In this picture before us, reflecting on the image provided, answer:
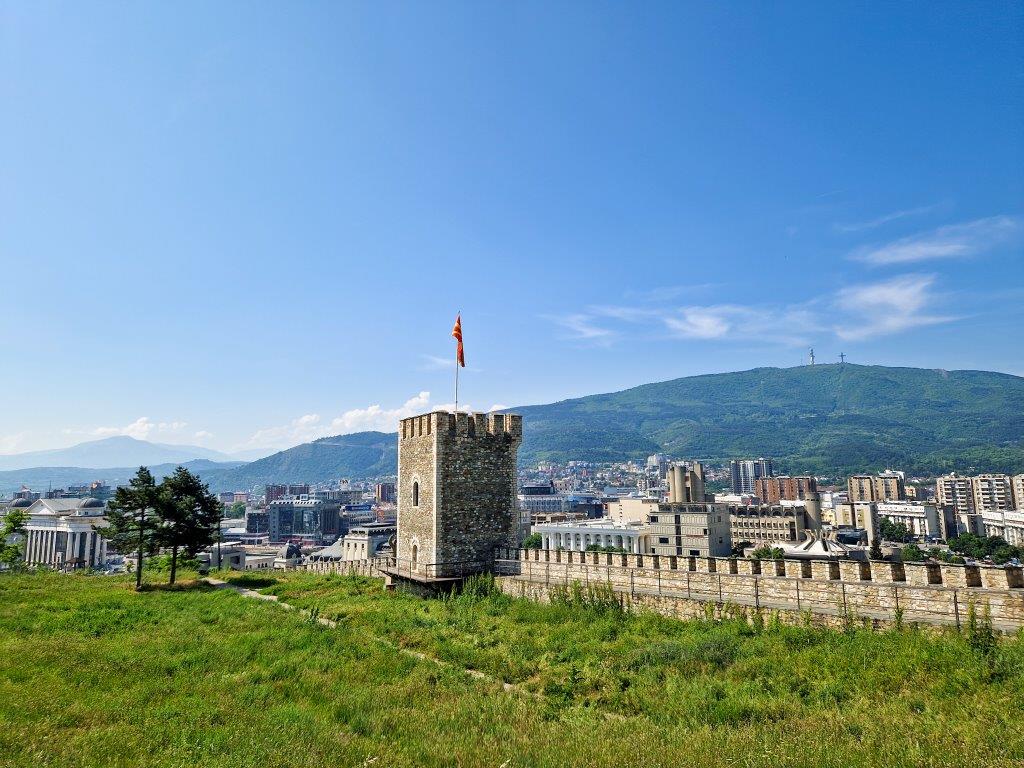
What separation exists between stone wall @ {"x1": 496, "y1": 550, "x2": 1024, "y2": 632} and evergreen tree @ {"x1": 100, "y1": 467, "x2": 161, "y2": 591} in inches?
766

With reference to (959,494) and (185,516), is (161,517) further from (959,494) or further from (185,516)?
(959,494)

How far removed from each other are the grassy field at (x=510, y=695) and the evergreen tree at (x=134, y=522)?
10.1m

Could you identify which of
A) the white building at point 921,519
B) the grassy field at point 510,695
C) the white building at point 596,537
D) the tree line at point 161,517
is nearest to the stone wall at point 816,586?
the grassy field at point 510,695

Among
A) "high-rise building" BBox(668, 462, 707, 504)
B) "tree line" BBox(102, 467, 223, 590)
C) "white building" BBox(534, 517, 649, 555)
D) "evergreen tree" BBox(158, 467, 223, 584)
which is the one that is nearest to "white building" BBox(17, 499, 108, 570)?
"white building" BBox(534, 517, 649, 555)

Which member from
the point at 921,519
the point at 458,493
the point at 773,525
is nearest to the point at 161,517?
the point at 458,493

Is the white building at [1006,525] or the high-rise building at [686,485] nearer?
the white building at [1006,525]

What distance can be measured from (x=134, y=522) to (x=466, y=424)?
17.5m

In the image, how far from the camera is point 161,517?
29.1 metres

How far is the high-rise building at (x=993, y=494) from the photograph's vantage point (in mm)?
176462

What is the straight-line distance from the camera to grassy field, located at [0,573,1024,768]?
8.51m

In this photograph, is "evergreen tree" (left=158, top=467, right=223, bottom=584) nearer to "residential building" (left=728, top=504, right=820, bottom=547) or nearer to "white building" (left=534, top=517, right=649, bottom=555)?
"white building" (left=534, top=517, right=649, bottom=555)

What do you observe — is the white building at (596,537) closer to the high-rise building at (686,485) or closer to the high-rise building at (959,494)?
the high-rise building at (686,485)

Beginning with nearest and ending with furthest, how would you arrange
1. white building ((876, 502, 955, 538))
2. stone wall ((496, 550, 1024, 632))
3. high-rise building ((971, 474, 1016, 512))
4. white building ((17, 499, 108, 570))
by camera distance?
stone wall ((496, 550, 1024, 632)), white building ((17, 499, 108, 570)), white building ((876, 502, 955, 538)), high-rise building ((971, 474, 1016, 512))

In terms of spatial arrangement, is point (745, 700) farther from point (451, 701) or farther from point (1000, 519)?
point (1000, 519)
